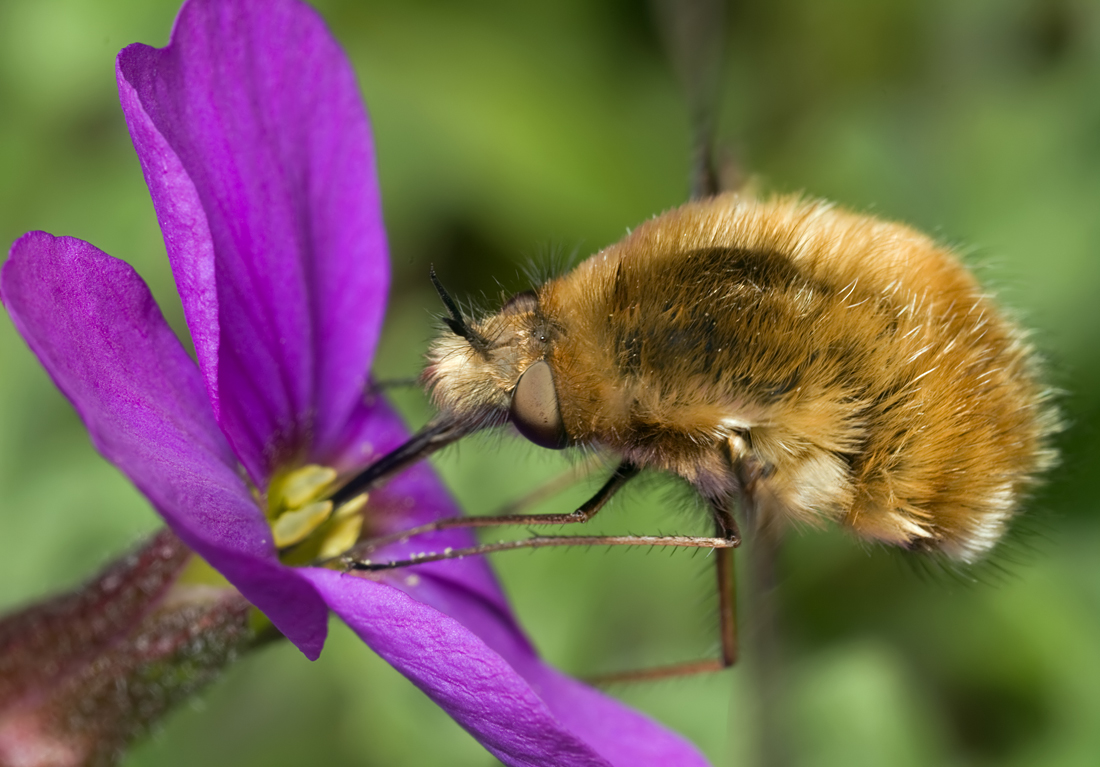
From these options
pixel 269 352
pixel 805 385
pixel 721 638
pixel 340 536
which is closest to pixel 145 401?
pixel 269 352

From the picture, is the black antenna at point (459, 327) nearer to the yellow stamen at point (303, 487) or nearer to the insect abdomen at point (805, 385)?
the insect abdomen at point (805, 385)

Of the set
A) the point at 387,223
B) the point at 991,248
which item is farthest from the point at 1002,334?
the point at 387,223

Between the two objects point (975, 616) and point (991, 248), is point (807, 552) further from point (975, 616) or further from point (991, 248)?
point (991, 248)

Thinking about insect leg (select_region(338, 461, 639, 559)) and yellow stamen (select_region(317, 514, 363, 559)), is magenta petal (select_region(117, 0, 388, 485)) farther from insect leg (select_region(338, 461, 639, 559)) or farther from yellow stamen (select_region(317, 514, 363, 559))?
insect leg (select_region(338, 461, 639, 559))

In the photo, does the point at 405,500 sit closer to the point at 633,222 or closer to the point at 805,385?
the point at 805,385

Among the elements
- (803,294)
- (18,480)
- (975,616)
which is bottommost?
(975,616)

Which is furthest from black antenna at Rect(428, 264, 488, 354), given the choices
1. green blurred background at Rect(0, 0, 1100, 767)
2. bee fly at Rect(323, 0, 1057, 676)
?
green blurred background at Rect(0, 0, 1100, 767)
